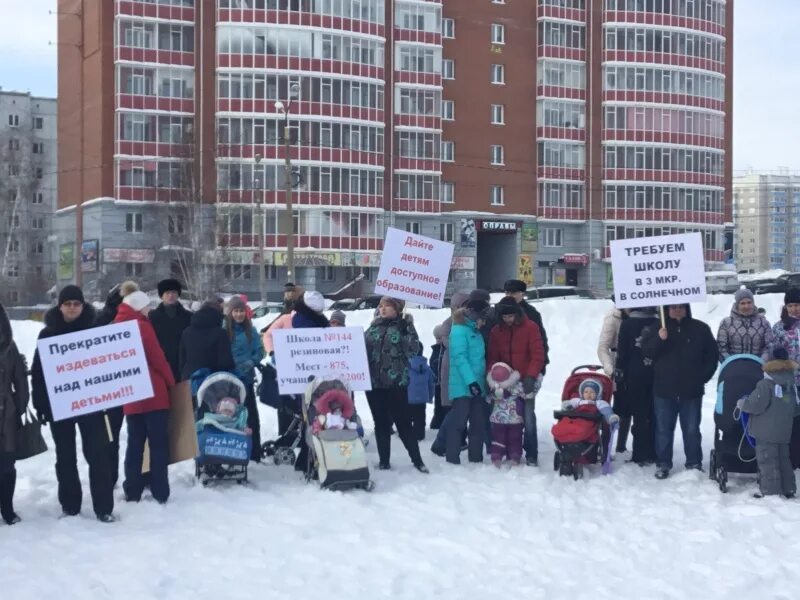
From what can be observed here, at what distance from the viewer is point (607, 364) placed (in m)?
12.5

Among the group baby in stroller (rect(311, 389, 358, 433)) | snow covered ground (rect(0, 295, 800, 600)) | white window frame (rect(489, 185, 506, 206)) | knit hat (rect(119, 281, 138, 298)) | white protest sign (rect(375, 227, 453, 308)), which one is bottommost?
snow covered ground (rect(0, 295, 800, 600))

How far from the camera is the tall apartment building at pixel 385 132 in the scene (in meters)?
56.4

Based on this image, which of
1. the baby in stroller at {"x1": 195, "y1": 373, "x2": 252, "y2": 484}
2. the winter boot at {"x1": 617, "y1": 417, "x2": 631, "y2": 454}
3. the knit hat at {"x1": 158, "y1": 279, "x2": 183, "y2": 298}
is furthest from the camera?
the winter boot at {"x1": 617, "y1": 417, "x2": 631, "y2": 454}

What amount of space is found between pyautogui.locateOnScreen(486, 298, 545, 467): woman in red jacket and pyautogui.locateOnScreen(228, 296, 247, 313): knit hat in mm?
2667

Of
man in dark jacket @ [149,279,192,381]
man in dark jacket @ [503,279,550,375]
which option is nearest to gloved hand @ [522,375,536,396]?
man in dark jacket @ [503,279,550,375]

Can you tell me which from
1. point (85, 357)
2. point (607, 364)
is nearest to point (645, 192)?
point (607, 364)

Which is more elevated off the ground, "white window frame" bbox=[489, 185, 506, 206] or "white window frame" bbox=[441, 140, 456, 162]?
"white window frame" bbox=[441, 140, 456, 162]

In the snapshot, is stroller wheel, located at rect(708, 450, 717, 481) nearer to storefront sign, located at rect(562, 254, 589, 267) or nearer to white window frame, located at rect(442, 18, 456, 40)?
white window frame, located at rect(442, 18, 456, 40)

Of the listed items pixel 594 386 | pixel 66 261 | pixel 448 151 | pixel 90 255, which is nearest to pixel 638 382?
pixel 594 386

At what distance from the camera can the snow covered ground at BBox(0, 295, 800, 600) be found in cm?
731

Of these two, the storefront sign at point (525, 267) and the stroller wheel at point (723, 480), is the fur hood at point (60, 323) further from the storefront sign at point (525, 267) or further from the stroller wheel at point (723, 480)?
the storefront sign at point (525, 267)

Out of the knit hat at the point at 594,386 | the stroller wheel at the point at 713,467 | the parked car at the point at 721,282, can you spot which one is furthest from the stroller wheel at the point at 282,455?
the parked car at the point at 721,282

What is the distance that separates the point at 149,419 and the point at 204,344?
122 cm

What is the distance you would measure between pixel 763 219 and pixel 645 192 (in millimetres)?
109810
